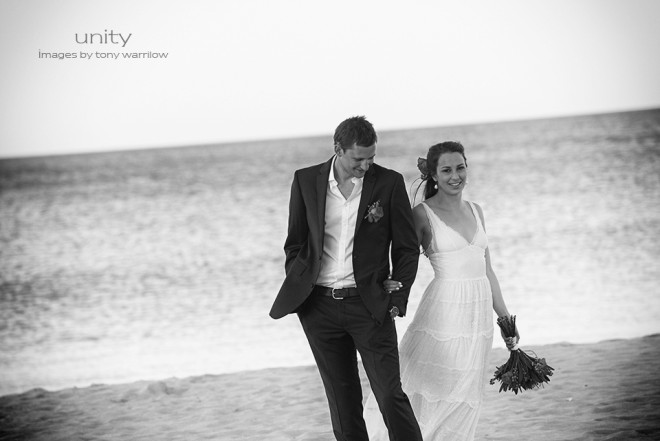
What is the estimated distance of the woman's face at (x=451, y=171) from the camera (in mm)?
3109

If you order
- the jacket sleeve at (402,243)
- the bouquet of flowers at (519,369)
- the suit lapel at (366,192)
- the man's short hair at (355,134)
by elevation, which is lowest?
the bouquet of flowers at (519,369)

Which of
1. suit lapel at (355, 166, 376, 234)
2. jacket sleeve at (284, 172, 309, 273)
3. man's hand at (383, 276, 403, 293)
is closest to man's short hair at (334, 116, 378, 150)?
suit lapel at (355, 166, 376, 234)

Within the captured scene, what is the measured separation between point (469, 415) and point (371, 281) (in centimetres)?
66

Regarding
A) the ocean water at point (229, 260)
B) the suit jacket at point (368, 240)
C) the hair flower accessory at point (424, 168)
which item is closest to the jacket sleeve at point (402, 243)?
the suit jacket at point (368, 240)

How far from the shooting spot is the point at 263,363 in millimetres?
5836

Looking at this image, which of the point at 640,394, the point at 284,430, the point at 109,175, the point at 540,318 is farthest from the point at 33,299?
the point at 109,175

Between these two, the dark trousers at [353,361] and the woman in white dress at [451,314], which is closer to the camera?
the dark trousers at [353,361]

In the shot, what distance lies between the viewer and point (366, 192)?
2.87 m

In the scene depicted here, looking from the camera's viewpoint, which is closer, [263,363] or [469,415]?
[469,415]

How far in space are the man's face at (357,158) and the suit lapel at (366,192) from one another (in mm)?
48

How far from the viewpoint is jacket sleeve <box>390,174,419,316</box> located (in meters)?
2.88

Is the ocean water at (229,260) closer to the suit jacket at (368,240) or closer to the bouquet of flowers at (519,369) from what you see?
the bouquet of flowers at (519,369)

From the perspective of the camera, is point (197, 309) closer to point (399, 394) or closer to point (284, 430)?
point (284, 430)

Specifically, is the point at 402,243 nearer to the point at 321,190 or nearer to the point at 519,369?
the point at 321,190
